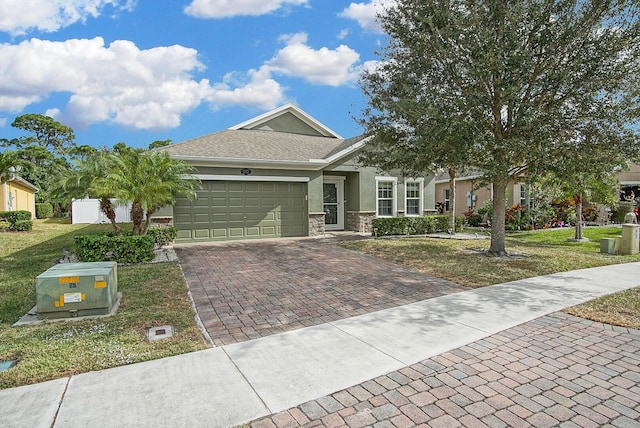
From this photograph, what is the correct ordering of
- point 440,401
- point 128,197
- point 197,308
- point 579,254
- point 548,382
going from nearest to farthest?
point 440,401
point 548,382
point 197,308
point 128,197
point 579,254

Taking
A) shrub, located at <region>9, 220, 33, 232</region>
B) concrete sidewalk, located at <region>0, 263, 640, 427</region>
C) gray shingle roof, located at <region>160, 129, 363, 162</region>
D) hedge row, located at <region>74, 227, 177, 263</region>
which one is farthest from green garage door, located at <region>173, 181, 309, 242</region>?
shrub, located at <region>9, 220, 33, 232</region>

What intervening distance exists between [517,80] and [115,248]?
1013 cm

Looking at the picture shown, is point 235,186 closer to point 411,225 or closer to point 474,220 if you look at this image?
point 411,225

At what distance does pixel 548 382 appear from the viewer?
3.26 meters

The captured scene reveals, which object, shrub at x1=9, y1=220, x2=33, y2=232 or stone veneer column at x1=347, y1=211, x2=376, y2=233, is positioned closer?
stone veneer column at x1=347, y1=211, x2=376, y2=233

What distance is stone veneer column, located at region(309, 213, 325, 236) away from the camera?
14195 millimetres

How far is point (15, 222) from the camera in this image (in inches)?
651

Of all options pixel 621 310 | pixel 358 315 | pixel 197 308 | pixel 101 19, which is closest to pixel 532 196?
pixel 621 310

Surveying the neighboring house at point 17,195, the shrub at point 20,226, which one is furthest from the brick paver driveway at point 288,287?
the neighboring house at point 17,195

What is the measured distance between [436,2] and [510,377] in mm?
8235

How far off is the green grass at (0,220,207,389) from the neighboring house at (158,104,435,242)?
18.7ft

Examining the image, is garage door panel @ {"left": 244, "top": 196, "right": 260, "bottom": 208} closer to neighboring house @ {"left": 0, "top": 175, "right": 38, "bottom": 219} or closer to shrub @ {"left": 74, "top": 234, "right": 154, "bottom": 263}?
shrub @ {"left": 74, "top": 234, "right": 154, "bottom": 263}

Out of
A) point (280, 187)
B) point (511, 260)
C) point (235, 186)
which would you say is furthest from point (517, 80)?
point (235, 186)

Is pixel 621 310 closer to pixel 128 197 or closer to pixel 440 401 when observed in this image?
pixel 440 401
